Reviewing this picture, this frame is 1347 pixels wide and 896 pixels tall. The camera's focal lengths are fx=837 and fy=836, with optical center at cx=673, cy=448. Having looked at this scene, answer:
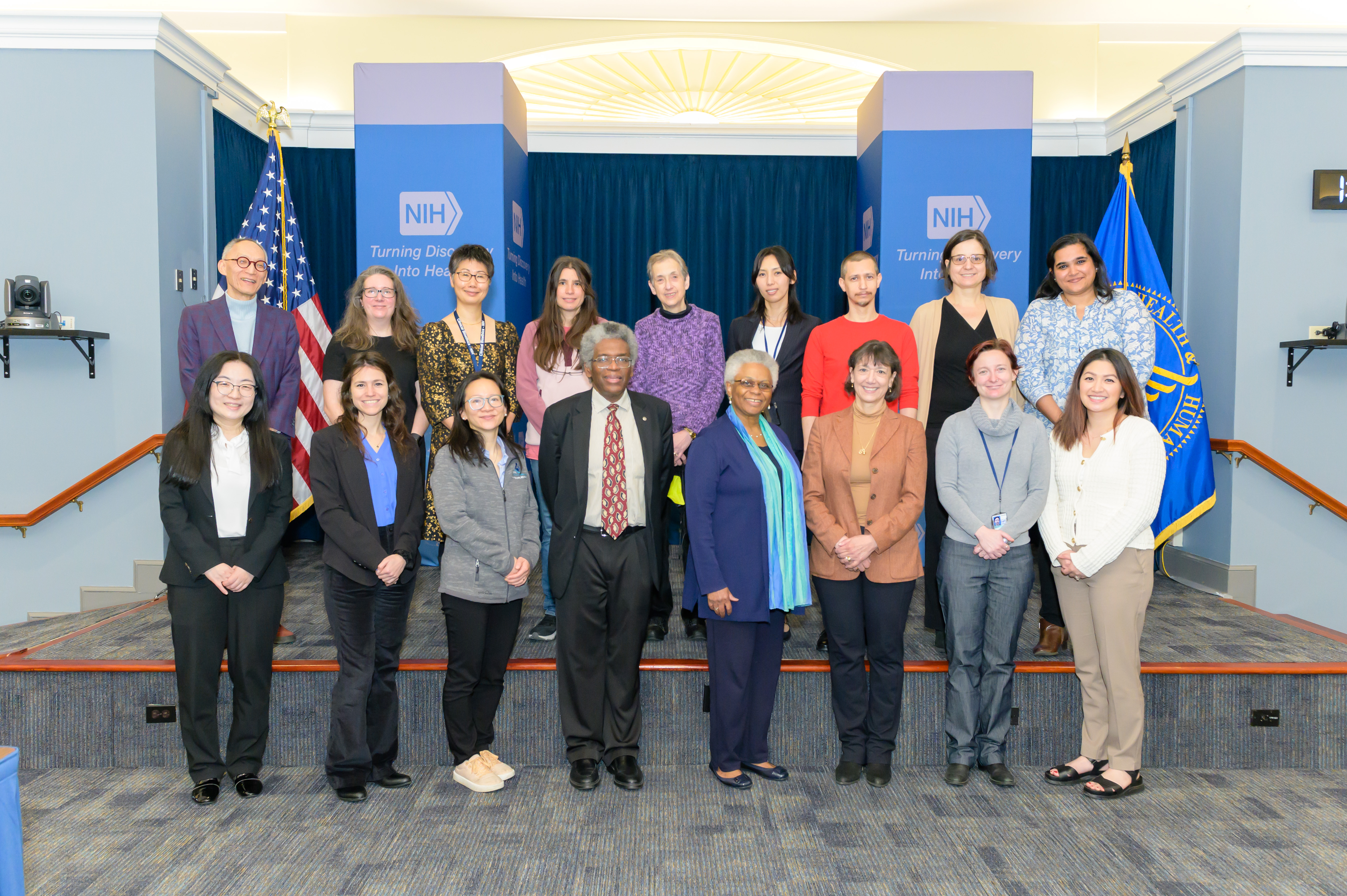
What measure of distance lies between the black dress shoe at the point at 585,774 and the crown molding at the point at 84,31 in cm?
448

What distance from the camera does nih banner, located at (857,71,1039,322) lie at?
4820 mm

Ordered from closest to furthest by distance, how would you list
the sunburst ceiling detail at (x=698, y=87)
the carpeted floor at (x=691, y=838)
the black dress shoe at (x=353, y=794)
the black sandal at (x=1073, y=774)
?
the carpeted floor at (x=691, y=838), the black dress shoe at (x=353, y=794), the black sandal at (x=1073, y=774), the sunburst ceiling detail at (x=698, y=87)

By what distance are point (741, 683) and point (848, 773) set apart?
0.55m

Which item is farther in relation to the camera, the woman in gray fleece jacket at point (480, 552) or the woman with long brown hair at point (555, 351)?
the woman with long brown hair at point (555, 351)

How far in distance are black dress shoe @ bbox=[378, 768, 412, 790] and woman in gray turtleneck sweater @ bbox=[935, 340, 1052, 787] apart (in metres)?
1.95

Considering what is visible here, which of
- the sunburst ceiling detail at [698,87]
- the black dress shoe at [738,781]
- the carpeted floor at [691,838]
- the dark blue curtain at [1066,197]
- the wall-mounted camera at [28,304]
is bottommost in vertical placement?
the carpeted floor at [691,838]

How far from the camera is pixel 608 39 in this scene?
6.77 metres

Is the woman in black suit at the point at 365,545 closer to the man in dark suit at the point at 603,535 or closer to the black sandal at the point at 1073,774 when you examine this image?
the man in dark suit at the point at 603,535

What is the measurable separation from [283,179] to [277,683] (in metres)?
3.51

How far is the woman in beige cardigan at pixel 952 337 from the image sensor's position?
3281 mm

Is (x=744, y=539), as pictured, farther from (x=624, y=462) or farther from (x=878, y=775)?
(x=878, y=775)

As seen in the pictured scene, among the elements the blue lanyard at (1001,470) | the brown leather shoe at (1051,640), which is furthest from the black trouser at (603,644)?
the brown leather shoe at (1051,640)

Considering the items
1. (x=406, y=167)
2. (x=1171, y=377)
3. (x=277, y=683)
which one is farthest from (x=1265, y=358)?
(x=277, y=683)

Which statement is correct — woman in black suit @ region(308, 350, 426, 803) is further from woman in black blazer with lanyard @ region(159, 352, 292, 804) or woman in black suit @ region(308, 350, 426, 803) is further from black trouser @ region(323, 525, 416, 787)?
woman in black blazer with lanyard @ region(159, 352, 292, 804)
